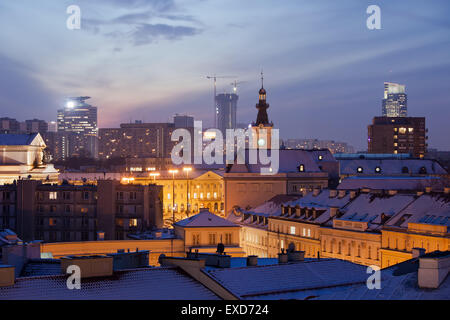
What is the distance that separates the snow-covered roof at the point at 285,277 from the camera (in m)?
27.9

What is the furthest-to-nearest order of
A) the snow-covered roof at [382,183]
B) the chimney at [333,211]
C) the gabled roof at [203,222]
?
the snow-covered roof at [382,183] < the chimney at [333,211] < the gabled roof at [203,222]

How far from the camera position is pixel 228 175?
113 m

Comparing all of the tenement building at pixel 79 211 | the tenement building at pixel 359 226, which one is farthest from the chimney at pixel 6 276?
the tenement building at pixel 79 211

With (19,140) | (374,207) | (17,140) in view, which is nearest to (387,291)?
(374,207)

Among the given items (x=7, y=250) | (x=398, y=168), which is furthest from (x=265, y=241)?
(x=398, y=168)

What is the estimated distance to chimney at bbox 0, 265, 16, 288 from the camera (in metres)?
24.5

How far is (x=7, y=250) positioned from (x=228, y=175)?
→ 78540 millimetres

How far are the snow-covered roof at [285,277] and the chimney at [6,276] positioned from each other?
23.4 feet

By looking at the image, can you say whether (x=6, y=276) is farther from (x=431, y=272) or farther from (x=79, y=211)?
(x=79, y=211)

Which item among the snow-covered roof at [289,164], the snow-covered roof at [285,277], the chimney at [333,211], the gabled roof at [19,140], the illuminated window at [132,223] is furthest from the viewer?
the gabled roof at [19,140]

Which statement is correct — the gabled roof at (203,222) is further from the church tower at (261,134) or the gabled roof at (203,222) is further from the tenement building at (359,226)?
the church tower at (261,134)

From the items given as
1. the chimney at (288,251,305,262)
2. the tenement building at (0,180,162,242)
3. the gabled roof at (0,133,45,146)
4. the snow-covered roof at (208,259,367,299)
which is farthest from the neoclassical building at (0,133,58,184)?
the snow-covered roof at (208,259,367,299)

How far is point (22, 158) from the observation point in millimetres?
121062

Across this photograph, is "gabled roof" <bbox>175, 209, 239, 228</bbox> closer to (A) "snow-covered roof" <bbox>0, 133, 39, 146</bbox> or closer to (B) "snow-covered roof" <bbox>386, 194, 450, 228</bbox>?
(B) "snow-covered roof" <bbox>386, 194, 450, 228</bbox>
